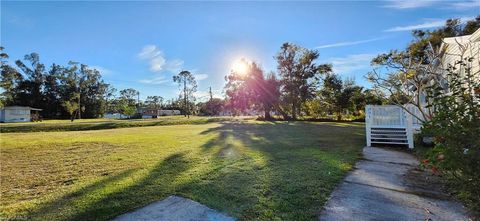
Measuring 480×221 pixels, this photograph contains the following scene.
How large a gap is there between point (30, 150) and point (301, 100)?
2453 centimetres

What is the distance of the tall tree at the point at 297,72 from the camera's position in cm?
2714

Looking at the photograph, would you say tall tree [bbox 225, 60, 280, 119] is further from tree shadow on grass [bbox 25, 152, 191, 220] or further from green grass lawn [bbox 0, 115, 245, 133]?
tree shadow on grass [bbox 25, 152, 191, 220]

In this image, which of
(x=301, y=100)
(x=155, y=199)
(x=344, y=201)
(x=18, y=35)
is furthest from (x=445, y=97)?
(x=301, y=100)

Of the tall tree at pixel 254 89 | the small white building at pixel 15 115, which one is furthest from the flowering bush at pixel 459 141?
the small white building at pixel 15 115

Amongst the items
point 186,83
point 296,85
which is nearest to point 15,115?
point 186,83

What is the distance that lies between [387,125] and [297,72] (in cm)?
2021

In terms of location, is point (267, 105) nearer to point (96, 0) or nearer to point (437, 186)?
point (96, 0)

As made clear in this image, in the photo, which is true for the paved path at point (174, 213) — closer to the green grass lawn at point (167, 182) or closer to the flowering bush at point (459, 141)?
the green grass lawn at point (167, 182)

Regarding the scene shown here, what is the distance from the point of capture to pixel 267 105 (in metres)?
28.5

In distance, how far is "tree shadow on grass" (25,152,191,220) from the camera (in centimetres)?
247

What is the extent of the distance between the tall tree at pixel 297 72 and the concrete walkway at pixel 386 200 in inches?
915

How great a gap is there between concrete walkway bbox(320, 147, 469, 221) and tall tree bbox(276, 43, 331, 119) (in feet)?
76.2

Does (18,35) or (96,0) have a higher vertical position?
(96,0)

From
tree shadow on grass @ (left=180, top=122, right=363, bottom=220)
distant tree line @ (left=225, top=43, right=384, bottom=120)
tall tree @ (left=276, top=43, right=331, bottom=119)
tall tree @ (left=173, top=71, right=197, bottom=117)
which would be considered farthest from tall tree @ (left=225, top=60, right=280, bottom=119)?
tall tree @ (left=173, top=71, right=197, bottom=117)
